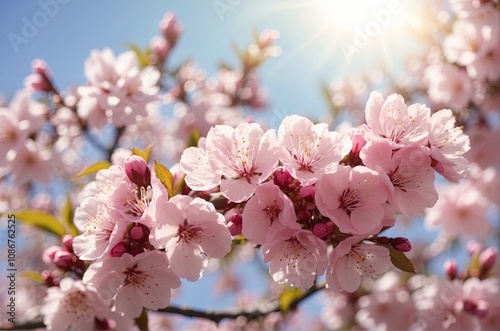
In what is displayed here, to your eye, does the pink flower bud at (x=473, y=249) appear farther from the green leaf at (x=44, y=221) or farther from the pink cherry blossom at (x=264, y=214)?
the green leaf at (x=44, y=221)

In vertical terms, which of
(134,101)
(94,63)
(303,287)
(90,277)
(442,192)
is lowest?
(442,192)

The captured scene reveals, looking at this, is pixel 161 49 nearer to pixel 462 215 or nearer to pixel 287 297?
pixel 287 297

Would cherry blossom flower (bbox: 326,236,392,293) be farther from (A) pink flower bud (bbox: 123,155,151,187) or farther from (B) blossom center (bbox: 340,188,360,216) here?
(A) pink flower bud (bbox: 123,155,151,187)

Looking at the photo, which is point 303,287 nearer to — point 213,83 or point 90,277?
point 90,277

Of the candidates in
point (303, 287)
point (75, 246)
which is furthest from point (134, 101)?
point (303, 287)

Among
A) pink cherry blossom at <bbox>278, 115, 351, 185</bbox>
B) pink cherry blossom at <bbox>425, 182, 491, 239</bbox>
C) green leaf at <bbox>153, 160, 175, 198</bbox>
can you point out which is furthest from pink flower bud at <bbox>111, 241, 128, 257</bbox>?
pink cherry blossom at <bbox>425, 182, 491, 239</bbox>
